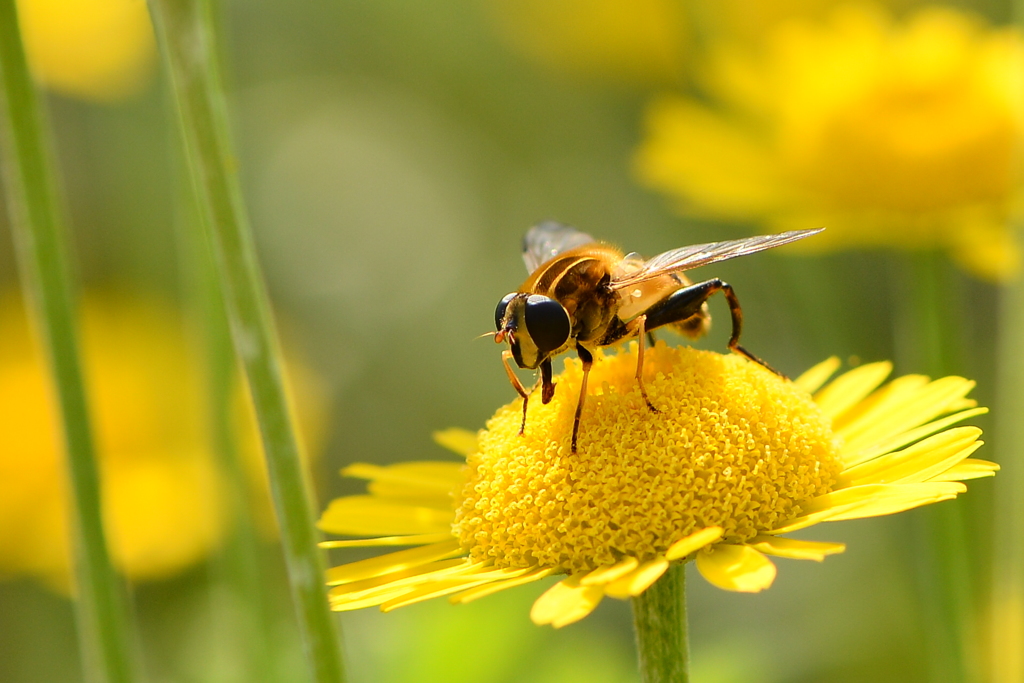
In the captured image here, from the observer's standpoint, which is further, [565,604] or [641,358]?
[641,358]

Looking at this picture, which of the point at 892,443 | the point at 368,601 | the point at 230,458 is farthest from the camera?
the point at 230,458

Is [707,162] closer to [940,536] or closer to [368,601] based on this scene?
[940,536]

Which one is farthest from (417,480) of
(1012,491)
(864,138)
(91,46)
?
(91,46)

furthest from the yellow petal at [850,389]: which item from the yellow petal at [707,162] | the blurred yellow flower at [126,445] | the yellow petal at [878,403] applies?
the yellow petal at [707,162]

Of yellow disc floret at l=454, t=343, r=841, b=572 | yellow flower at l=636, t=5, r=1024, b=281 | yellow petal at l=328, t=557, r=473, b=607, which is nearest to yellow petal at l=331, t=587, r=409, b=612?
yellow petal at l=328, t=557, r=473, b=607

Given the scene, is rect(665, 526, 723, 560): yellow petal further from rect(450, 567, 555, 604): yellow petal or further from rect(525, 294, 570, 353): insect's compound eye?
rect(525, 294, 570, 353): insect's compound eye

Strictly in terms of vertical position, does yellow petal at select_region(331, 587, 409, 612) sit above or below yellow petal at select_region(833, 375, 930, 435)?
below

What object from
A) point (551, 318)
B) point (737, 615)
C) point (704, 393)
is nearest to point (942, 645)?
point (704, 393)

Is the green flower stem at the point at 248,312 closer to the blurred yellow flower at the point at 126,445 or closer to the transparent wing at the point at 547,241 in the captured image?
the transparent wing at the point at 547,241
